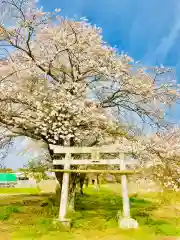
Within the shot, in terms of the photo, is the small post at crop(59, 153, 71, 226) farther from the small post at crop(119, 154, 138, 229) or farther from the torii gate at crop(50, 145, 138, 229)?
→ the small post at crop(119, 154, 138, 229)

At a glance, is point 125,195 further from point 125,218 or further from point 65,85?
point 65,85

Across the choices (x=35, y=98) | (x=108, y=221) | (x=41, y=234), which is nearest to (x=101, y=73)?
(x=35, y=98)

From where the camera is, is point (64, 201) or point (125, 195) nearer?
point (125, 195)

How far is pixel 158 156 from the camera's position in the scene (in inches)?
450

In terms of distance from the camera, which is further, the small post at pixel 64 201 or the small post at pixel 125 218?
the small post at pixel 64 201

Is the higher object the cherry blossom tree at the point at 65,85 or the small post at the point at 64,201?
the cherry blossom tree at the point at 65,85

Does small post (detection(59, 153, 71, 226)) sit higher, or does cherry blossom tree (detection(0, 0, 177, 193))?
cherry blossom tree (detection(0, 0, 177, 193))

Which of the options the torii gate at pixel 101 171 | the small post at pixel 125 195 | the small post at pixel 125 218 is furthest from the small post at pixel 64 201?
the small post at pixel 125 195

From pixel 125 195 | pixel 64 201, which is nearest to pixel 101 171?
pixel 125 195

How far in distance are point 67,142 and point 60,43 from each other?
13.6ft

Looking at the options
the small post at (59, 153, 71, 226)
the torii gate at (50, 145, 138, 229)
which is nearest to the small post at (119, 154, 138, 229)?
the torii gate at (50, 145, 138, 229)

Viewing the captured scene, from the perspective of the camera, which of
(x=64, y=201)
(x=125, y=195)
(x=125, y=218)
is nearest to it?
(x=125, y=218)

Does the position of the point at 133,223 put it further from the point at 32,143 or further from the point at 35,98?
the point at 32,143

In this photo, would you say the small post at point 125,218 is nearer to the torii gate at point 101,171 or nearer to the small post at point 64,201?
the torii gate at point 101,171
